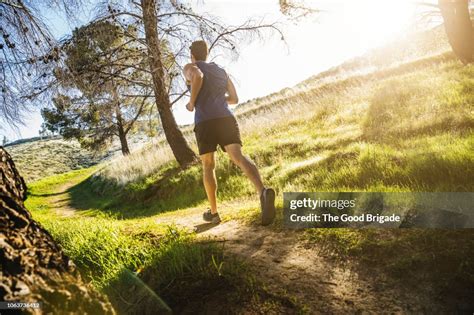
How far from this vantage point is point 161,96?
9.05 metres

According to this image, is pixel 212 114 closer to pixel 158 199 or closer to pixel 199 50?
pixel 199 50

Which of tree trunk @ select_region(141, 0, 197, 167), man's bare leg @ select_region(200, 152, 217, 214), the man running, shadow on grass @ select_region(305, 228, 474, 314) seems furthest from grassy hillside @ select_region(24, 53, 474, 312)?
the man running

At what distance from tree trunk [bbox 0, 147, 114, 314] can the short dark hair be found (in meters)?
2.78

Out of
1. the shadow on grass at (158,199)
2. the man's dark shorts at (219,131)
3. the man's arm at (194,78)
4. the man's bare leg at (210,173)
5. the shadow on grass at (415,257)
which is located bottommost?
the shadow on grass at (158,199)

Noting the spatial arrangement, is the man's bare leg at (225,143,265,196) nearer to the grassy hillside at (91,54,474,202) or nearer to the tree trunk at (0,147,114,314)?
the grassy hillside at (91,54,474,202)

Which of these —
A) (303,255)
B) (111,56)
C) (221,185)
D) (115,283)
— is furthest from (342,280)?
(111,56)

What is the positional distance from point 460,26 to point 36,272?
40.5ft

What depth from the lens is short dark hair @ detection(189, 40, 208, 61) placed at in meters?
4.05

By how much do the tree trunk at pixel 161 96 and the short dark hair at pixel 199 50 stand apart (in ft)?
10.9

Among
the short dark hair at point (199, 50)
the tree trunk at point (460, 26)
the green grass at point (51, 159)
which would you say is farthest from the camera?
the green grass at point (51, 159)

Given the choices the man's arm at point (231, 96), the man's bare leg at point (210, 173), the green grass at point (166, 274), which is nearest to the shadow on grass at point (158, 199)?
the man's bare leg at point (210, 173)

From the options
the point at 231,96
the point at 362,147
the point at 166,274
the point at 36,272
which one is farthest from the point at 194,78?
the point at 362,147

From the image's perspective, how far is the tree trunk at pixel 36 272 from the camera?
1.38 meters

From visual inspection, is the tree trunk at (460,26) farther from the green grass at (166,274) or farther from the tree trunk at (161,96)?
the green grass at (166,274)
